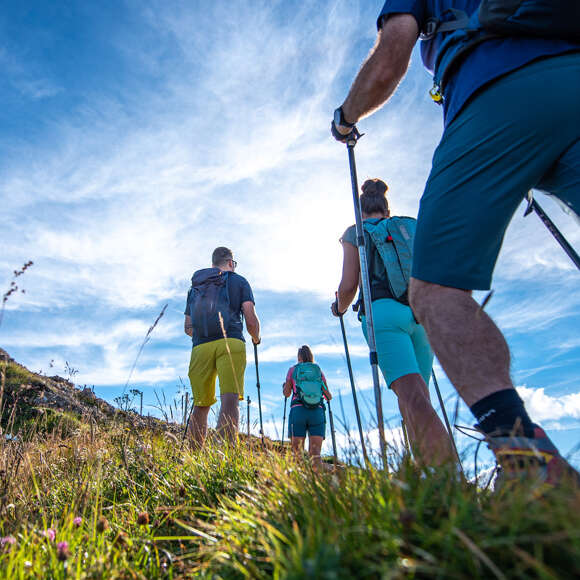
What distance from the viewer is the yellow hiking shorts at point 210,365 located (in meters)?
5.92

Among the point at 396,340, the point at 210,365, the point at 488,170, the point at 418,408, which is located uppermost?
the point at 210,365

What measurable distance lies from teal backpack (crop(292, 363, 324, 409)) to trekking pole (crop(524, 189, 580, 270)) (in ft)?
19.7

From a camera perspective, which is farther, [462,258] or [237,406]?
[237,406]

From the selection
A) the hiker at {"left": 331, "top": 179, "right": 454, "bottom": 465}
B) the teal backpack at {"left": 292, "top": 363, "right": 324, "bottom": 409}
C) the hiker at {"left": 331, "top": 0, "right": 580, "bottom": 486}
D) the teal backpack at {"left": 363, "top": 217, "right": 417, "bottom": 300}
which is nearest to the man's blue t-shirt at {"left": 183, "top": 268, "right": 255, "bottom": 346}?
the hiker at {"left": 331, "top": 179, "right": 454, "bottom": 465}

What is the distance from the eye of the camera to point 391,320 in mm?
3484

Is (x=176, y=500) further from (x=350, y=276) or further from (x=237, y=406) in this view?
(x=237, y=406)

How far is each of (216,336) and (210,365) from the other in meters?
0.41

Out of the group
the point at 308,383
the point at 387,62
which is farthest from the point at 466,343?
the point at 308,383

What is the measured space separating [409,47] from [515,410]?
180cm

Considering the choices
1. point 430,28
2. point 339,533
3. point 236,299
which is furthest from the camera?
point 236,299

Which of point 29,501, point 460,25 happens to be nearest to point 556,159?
point 460,25

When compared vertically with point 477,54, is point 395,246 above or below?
above

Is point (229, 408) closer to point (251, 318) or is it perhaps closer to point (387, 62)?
point (251, 318)

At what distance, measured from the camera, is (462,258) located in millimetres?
1776
